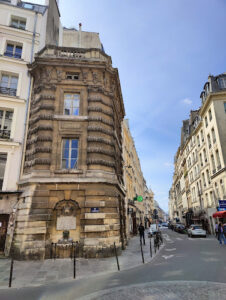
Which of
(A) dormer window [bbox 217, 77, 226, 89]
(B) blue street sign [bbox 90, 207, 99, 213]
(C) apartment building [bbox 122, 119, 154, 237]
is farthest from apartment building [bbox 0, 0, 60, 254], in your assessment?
(A) dormer window [bbox 217, 77, 226, 89]

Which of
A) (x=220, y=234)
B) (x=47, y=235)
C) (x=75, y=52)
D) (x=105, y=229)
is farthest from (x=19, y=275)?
(x=220, y=234)

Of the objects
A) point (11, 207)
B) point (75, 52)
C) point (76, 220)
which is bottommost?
point (76, 220)

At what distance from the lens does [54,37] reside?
63.1 feet

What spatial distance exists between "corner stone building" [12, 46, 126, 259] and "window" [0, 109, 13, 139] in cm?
145

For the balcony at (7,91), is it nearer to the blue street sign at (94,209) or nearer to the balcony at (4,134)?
the balcony at (4,134)

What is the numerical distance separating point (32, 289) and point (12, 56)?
15776mm

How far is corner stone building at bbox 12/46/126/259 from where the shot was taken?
11.2 m

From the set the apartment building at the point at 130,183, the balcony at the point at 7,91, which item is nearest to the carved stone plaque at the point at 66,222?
the balcony at the point at 7,91

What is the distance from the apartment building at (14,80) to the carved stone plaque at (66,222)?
2891mm

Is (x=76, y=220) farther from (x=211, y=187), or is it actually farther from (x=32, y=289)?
(x=211, y=187)

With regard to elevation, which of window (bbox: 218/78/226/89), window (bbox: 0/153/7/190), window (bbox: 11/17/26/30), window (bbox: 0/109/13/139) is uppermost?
window (bbox: 218/78/226/89)

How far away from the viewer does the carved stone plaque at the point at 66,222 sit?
37.9 feet

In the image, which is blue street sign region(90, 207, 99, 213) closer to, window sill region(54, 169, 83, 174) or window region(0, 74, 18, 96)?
window sill region(54, 169, 83, 174)

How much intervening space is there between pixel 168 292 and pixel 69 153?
949 cm
